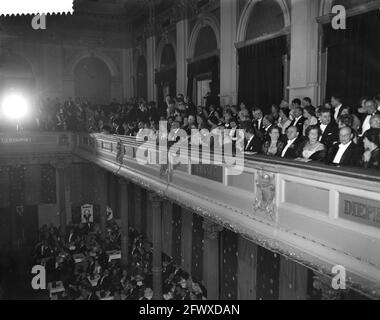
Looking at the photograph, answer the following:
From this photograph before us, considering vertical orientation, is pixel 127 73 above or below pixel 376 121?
above

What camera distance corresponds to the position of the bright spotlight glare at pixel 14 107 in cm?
2069

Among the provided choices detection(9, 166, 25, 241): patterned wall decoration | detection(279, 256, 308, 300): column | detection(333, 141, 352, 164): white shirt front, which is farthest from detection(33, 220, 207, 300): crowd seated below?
detection(333, 141, 352, 164): white shirt front

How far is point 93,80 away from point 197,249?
1353cm

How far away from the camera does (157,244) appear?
38.5 feet

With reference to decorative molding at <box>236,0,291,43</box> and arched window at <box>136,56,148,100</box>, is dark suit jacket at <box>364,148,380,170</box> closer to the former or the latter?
decorative molding at <box>236,0,291,43</box>

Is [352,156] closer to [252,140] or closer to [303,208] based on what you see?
[303,208]

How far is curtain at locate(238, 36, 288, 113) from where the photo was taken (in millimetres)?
11023

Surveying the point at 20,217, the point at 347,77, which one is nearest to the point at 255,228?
the point at 347,77

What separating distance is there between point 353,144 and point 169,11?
13995 millimetres

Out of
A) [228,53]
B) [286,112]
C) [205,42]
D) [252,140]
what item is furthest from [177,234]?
[252,140]

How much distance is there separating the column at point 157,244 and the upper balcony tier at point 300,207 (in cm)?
227

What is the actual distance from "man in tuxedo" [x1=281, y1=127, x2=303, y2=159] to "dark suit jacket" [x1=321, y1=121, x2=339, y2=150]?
34 cm

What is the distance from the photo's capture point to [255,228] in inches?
251

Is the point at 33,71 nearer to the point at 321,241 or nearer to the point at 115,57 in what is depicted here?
the point at 115,57
